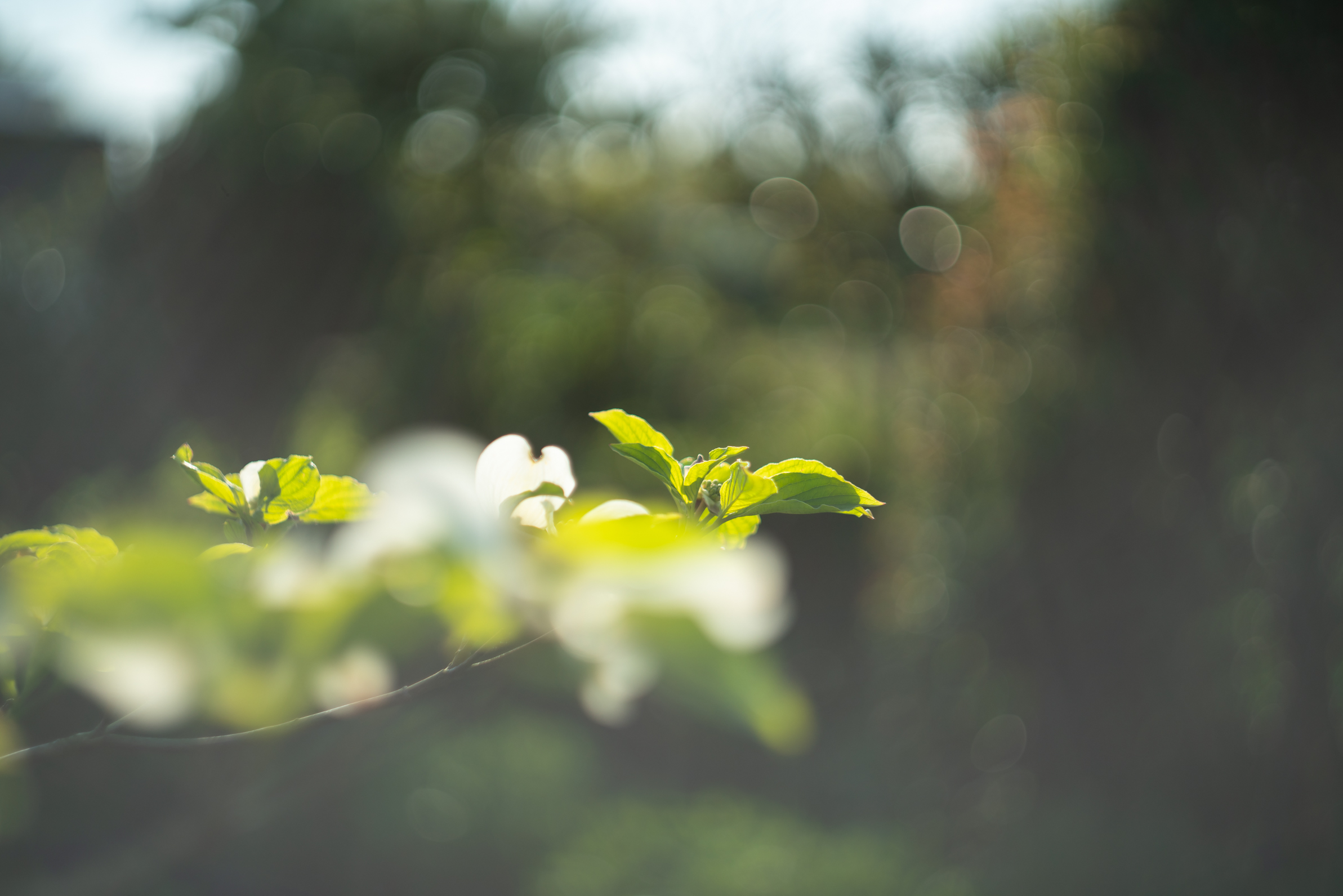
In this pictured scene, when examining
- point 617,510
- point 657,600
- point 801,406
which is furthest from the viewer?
point 801,406

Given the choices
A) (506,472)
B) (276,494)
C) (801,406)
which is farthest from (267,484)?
(801,406)

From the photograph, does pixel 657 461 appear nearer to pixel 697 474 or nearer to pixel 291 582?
pixel 697 474

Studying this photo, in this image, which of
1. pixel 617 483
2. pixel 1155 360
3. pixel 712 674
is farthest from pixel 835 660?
pixel 712 674

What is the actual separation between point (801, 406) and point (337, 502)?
6.56 ft

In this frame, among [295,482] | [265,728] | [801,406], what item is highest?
[801,406]

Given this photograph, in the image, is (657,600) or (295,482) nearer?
(657,600)

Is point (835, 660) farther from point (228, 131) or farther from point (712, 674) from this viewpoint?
point (712, 674)

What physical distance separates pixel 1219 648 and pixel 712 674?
2590 mm

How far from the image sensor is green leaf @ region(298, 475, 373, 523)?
330 millimetres

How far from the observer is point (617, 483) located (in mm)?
2098

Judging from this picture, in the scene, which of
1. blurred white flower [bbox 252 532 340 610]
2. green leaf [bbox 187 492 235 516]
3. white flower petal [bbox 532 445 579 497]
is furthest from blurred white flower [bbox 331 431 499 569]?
green leaf [bbox 187 492 235 516]

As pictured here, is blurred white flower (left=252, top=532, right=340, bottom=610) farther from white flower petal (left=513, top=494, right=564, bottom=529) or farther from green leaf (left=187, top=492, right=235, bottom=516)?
green leaf (left=187, top=492, right=235, bottom=516)

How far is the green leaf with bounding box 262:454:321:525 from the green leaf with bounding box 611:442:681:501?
0.42 feet

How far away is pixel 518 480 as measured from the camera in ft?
0.88
